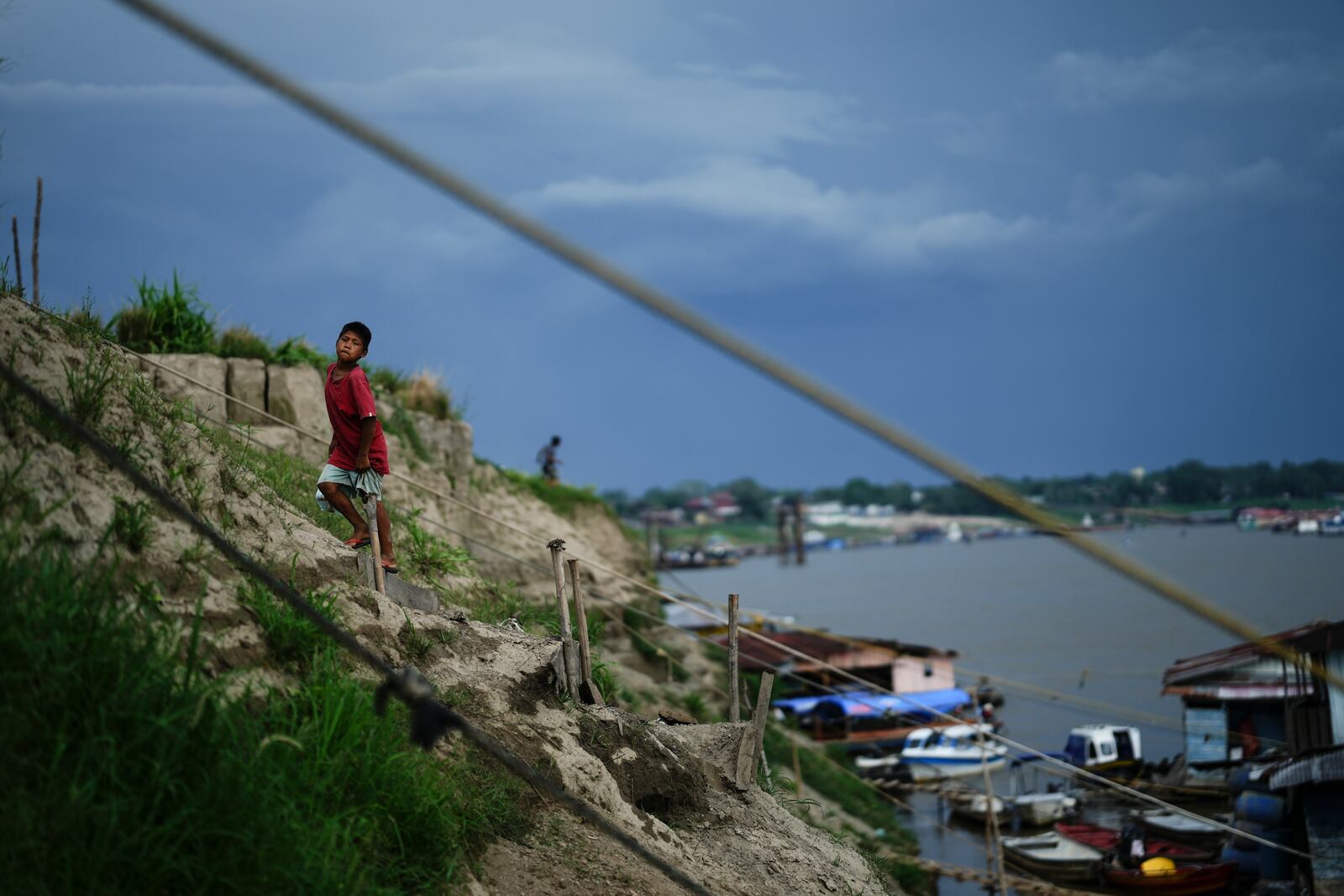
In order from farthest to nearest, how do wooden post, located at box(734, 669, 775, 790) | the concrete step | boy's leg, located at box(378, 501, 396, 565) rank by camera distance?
boy's leg, located at box(378, 501, 396, 565), wooden post, located at box(734, 669, 775, 790), the concrete step

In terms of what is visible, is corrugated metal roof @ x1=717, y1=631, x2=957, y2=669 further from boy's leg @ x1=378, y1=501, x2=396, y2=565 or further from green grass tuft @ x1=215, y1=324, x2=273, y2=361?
boy's leg @ x1=378, y1=501, x2=396, y2=565

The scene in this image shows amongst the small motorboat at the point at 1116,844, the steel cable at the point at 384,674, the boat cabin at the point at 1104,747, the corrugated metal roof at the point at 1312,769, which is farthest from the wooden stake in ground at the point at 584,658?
the boat cabin at the point at 1104,747

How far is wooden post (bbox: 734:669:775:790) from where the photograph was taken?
275 inches

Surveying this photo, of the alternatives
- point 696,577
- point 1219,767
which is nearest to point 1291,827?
point 1219,767

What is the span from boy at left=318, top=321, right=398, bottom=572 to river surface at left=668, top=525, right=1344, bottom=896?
403cm

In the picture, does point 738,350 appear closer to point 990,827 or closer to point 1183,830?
point 990,827

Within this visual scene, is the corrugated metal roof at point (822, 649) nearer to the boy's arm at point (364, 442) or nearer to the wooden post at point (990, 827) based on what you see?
the wooden post at point (990, 827)

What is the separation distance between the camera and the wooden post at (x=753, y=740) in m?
6.98

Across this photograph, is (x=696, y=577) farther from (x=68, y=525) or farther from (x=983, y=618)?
(x=68, y=525)

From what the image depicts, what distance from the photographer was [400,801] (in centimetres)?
449

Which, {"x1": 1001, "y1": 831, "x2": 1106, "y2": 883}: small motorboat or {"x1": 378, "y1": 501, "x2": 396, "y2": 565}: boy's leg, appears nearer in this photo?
{"x1": 378, "y1": 501, "x2": 396, "y2": 565}: boy's leg

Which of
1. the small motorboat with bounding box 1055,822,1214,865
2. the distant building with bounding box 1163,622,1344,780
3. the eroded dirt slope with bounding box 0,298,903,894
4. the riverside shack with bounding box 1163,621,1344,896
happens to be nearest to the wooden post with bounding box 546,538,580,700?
the eroded dirt slope with bounding box 0,298,903,894

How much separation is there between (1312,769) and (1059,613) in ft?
201

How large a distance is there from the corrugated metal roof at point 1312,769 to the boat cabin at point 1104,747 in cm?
1519
